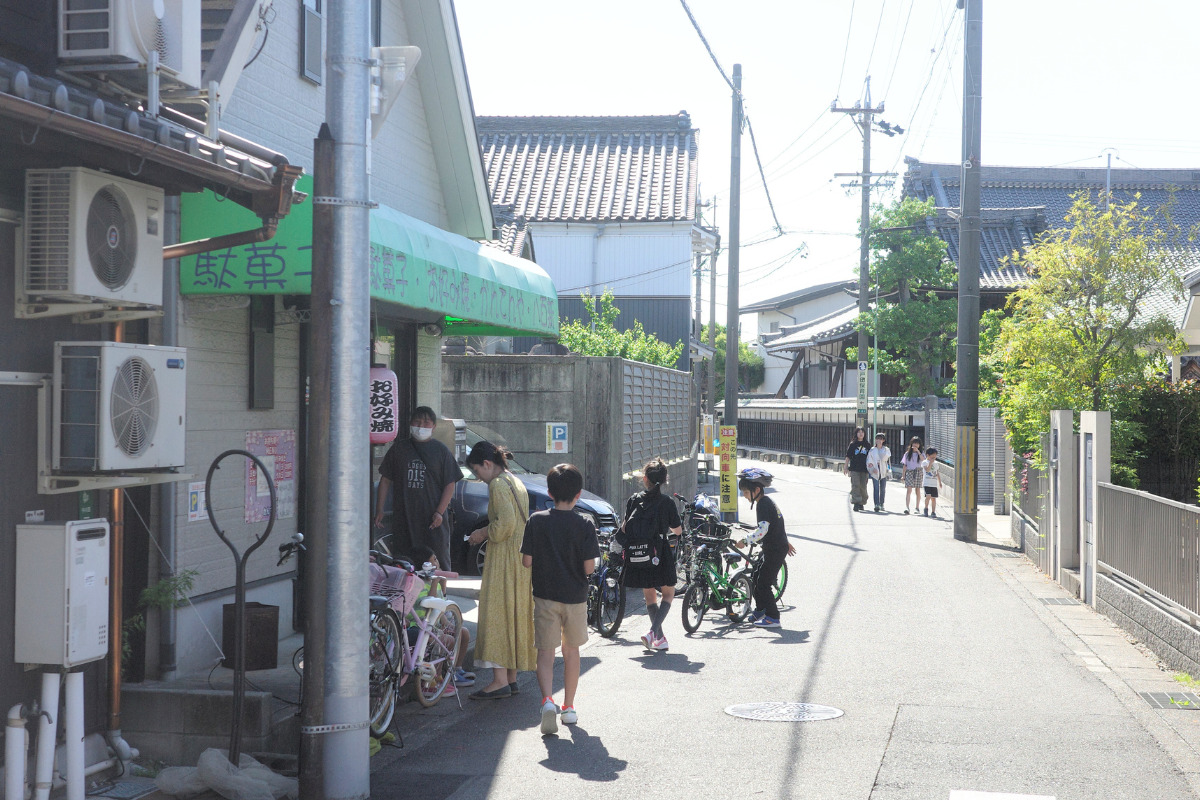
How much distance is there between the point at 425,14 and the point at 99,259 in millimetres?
6829

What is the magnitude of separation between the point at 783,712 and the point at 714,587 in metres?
3.67

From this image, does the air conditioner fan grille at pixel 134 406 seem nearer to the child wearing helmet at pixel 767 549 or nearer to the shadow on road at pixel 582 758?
the shadow on road at pixel 582 758

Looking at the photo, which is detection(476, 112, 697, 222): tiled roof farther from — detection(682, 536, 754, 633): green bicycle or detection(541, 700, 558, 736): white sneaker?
detection(541, 700, 558, 736): white sneaker

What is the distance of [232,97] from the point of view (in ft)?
27.6

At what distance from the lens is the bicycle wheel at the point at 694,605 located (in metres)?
Answer: 11.0

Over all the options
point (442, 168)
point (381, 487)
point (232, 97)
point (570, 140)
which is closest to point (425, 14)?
point (442, 168)

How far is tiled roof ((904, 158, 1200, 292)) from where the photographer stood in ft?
125

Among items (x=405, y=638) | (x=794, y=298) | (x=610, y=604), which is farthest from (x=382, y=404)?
(x=794, y=298)

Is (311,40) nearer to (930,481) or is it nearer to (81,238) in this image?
(81,238)

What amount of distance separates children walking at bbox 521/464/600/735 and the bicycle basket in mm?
832

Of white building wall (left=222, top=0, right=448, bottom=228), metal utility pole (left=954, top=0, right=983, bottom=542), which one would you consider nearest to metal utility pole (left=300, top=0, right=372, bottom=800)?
white building wall (left=222, top=0, right=448, bottom=228)

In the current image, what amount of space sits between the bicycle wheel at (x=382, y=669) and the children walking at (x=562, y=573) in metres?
0.98

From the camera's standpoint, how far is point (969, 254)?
65.8 feet

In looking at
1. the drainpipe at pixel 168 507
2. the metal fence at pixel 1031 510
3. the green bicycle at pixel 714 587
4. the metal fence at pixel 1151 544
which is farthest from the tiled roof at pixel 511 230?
the drainpipe at pixel 168 507
